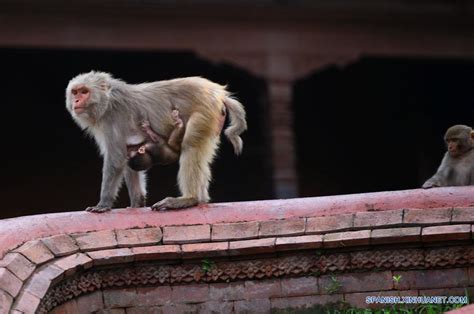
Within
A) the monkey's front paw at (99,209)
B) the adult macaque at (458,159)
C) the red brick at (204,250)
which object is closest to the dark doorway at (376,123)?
the adult macaque at (458,159)

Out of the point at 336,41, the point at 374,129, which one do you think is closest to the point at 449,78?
the point at 374,129

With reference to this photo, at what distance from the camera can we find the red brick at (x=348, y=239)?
24.3 feet

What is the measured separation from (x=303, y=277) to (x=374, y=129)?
9.16 meters

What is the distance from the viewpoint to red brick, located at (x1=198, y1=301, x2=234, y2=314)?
24.4 ft

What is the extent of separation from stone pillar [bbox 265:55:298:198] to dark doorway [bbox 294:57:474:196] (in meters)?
2.03

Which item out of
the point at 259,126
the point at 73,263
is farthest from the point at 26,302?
the point at 259,126

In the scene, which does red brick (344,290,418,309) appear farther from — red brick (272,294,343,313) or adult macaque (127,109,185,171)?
adult macaque (127,109,185,171)

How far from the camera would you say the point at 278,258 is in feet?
24.6

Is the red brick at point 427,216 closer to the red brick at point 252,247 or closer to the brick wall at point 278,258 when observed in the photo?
the brick wall at point 278,258

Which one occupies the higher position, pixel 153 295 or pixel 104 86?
pixel 104 86

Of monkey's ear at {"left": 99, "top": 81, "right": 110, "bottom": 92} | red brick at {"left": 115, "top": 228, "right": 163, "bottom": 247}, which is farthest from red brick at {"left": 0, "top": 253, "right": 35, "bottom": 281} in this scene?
monkey's ear at {"left": 99, "top": 81, "right": 110, "bottom": 92}

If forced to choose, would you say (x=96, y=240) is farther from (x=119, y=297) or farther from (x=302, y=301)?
(x=302, y=301)

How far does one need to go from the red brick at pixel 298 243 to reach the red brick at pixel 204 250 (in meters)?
0.34

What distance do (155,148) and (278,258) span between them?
51.9 inches
